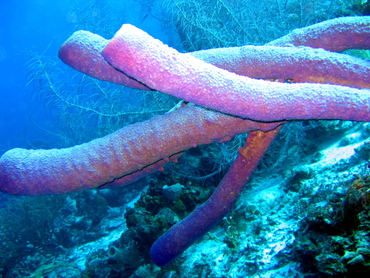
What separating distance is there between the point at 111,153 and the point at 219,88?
1252mm

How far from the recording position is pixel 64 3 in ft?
151

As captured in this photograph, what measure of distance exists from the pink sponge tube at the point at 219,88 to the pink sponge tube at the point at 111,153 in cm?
62

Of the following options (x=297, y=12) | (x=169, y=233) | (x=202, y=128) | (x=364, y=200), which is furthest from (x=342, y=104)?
(x=297, y=12)

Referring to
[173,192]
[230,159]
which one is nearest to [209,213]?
[173,192]

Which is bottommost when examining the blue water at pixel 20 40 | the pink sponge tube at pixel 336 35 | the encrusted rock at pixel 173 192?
the encrusted rock at pixel 173 192

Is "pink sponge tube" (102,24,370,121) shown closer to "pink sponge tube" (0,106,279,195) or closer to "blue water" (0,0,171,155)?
"pink sponge tube" (0,106,279,195)

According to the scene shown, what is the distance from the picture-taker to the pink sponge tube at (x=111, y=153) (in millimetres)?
1932

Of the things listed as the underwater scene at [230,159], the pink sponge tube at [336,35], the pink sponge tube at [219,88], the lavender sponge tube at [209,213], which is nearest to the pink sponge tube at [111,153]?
the underwater scene at [230,159]

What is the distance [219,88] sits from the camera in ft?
4.94

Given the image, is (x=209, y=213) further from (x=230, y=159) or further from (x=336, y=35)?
(x=336, y=35)

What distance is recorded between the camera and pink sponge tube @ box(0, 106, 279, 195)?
1.93m

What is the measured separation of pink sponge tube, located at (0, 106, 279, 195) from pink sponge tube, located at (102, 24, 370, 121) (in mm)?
616

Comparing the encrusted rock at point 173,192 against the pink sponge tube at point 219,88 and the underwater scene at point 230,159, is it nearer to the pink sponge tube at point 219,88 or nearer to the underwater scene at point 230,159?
the underwater scene at point 230,159

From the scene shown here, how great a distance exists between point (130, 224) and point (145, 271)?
0.88 metres
